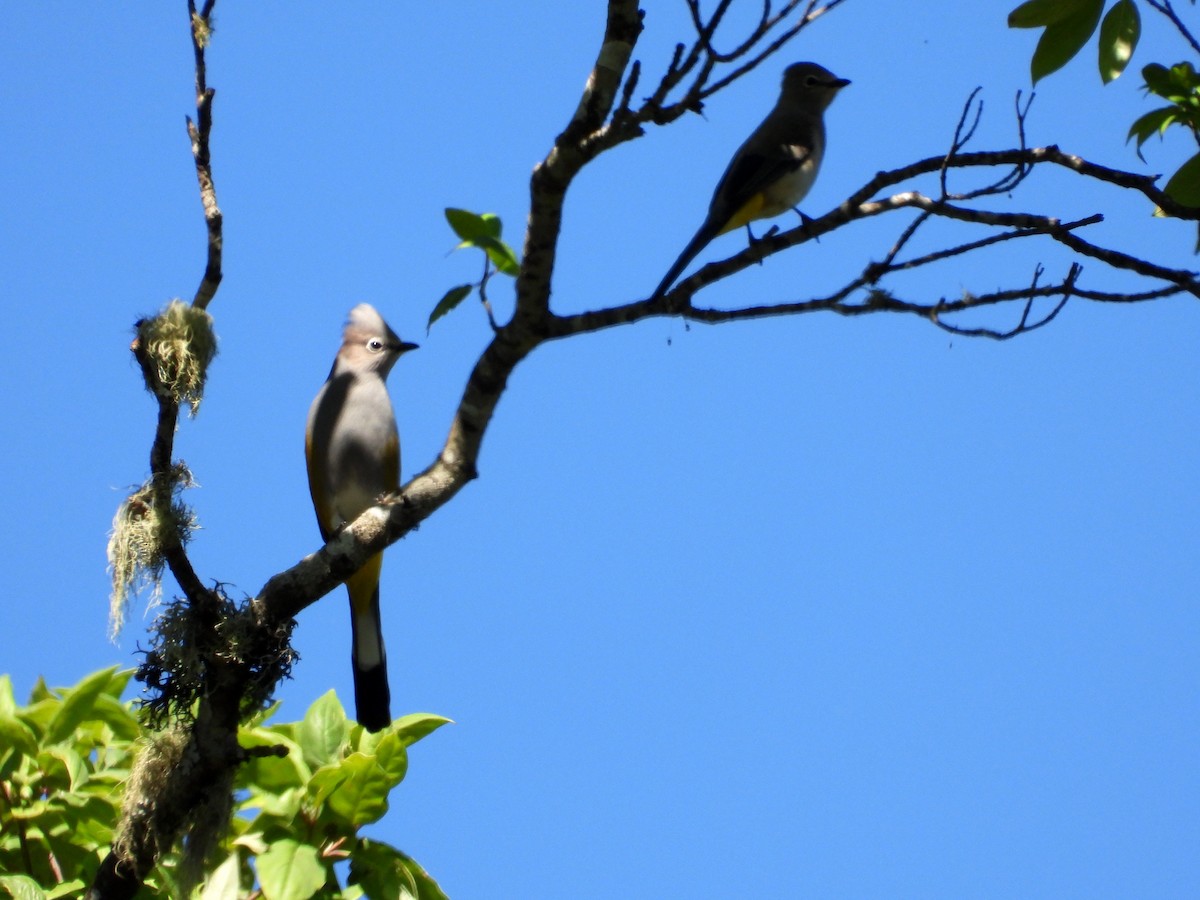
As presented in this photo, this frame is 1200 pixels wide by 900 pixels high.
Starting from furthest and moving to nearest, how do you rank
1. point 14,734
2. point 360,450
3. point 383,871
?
1. point 360,450
2. point 14,734
3. point 383,871

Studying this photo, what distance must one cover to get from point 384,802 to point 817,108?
14.1ft

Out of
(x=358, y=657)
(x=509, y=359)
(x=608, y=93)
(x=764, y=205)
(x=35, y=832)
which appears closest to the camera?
(x=608, y=93)

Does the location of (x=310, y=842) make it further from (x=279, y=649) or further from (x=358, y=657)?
(x=358, y=657)

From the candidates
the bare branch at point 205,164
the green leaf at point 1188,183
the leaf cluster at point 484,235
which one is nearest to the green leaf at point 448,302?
the leaf cluster at point 484,235

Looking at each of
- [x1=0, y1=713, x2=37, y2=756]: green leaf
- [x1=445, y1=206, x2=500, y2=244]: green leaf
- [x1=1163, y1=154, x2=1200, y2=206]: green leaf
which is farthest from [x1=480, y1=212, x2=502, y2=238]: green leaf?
[x1=0, y1=713, x2=37, y2=756]: green leaf

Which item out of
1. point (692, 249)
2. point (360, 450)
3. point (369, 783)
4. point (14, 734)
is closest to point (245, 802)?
point (369, 783)

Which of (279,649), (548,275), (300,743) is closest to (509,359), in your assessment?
(548,275)

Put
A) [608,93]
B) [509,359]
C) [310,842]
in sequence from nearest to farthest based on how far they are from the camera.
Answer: [608,93] < [509,359] < [310,842]

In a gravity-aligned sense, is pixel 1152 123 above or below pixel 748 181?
below

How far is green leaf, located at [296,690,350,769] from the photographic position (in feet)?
12.0

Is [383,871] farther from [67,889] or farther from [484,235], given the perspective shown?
[484,235]

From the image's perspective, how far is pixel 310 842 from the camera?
3494mm

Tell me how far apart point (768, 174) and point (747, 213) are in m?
0.20

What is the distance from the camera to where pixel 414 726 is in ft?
11.9
